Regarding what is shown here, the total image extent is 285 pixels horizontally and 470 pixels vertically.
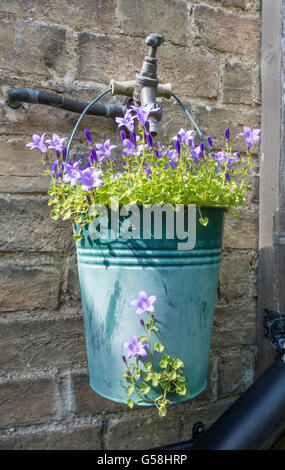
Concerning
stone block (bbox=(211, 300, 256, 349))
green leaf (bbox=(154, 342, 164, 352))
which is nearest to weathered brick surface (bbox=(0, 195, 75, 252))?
green leaf (bbox=(154, 342, 164, 352))

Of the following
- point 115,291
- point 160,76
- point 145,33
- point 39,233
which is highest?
point 145,33

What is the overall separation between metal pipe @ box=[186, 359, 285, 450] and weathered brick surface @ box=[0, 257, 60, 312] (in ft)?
2.22

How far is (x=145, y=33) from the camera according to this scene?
4.83 ft

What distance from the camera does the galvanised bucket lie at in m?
0.98

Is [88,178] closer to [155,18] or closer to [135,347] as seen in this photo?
[135,347]

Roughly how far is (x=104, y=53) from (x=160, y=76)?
0.76 ft

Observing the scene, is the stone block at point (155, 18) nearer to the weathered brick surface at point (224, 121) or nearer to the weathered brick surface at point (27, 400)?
the weathered brick surface at point (224, 121)

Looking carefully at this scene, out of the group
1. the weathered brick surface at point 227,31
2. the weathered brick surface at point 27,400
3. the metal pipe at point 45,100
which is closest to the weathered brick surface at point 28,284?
the weathered brick surface at point 27,400

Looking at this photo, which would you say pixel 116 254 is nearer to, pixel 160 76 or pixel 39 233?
pixel 39 233

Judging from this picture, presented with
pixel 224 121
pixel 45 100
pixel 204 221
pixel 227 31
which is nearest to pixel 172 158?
pixel 204 221

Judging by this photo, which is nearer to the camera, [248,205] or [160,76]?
[160,76]
